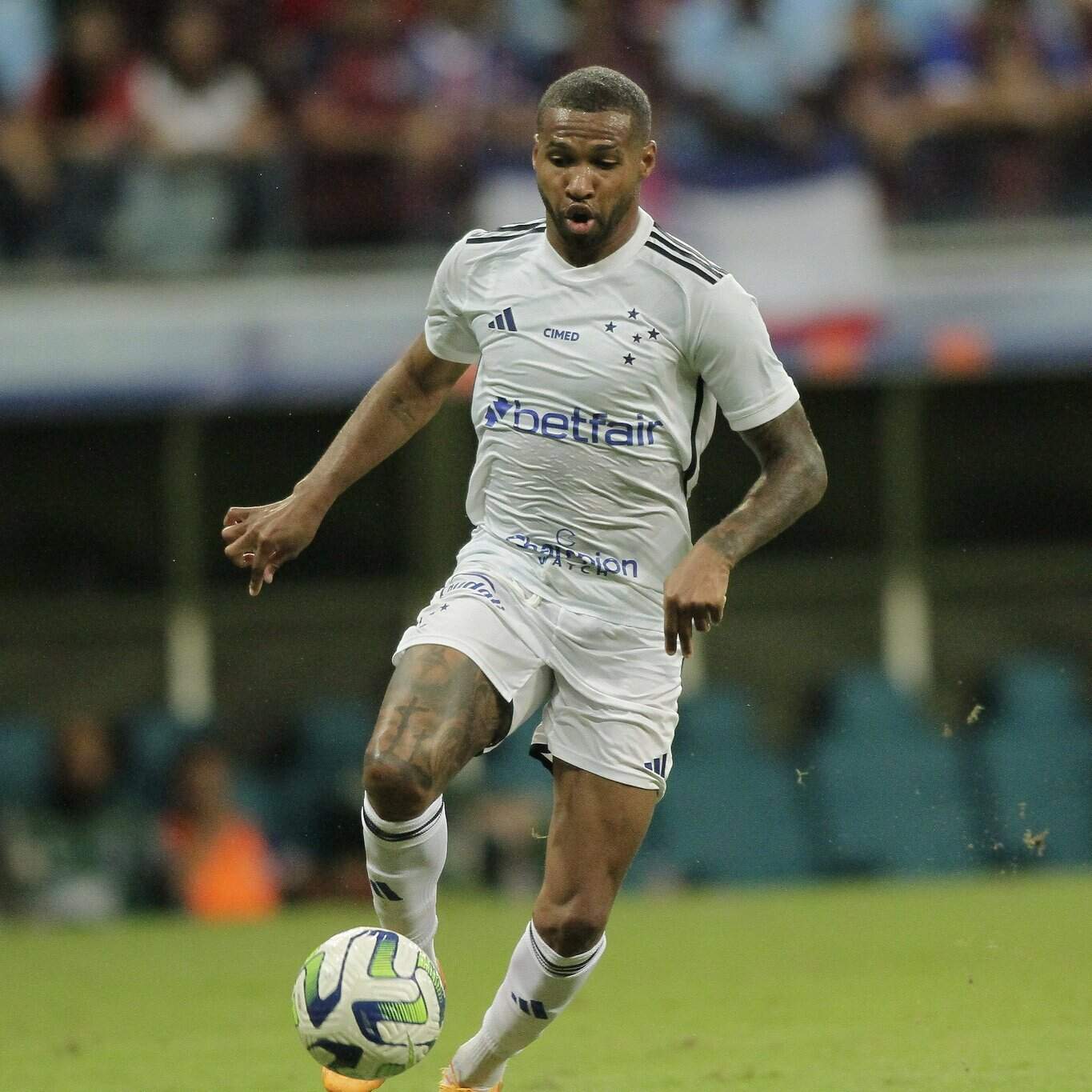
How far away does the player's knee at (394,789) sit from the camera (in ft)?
17.7

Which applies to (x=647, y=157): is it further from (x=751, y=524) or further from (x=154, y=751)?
(x=154, y=751)

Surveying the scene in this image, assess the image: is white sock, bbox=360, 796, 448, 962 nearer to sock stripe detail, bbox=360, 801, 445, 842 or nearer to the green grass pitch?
sock stripe detail, bbox=360, 801, 445, 842

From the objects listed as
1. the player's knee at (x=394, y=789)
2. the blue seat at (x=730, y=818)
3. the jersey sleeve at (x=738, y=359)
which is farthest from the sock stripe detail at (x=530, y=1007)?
the blue seat at (x=730, y=818)

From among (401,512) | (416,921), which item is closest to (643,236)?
(416,921)

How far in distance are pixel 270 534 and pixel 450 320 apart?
0.80 m

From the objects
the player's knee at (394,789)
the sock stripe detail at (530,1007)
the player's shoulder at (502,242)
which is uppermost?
the player's shoulder at (502,242)

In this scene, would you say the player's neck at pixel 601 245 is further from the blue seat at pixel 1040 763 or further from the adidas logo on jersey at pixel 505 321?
the blue seat at pixel 1040 763

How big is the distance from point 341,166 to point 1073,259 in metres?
4.50

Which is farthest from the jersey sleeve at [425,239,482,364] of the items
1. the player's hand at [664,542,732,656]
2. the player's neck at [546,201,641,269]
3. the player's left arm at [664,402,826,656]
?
the player's hand at [664,542,732,656]

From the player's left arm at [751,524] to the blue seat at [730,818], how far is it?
7.68 meters

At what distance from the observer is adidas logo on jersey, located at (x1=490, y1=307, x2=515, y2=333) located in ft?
19.6

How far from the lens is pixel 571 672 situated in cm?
591

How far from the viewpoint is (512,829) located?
45.4 ft

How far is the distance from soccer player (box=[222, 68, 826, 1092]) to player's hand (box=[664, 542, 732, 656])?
177 millimetres
